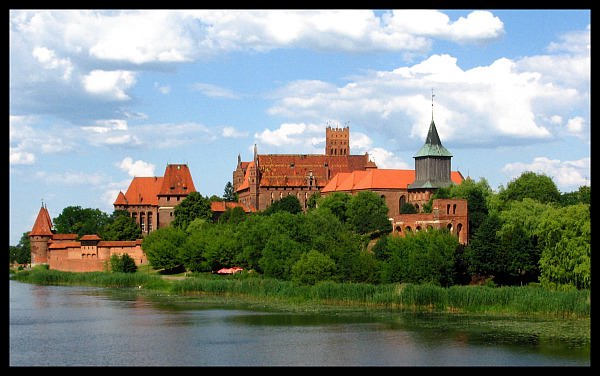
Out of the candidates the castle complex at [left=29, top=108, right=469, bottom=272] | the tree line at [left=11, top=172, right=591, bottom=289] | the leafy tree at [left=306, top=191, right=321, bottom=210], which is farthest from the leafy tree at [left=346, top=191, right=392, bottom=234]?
the leafy tree at [left=306, top=191, right=321, bottom=210]

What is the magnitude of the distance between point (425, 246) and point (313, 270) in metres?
5.97

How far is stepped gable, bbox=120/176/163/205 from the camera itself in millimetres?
105375

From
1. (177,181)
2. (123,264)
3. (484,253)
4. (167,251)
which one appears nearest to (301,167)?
(177,181)

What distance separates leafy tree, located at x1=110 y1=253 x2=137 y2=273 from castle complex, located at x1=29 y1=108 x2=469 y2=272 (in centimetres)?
353

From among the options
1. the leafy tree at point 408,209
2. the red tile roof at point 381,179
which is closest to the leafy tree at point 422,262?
the leafy tree at point 408,209

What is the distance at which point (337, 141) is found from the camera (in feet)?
423

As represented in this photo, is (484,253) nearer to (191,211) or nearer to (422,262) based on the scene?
(422,262)

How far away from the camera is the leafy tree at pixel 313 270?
4950cm

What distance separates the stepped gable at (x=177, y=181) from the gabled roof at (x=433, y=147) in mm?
27495

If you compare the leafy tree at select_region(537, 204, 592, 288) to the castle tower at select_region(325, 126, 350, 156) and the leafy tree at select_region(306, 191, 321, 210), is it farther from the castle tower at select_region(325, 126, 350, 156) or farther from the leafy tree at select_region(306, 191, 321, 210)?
the castle tower at select_region(325, 126, 350, 156)

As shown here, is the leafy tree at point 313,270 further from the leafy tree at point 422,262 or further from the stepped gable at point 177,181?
the stepped gable at point 177,181

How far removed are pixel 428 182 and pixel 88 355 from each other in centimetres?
5842
